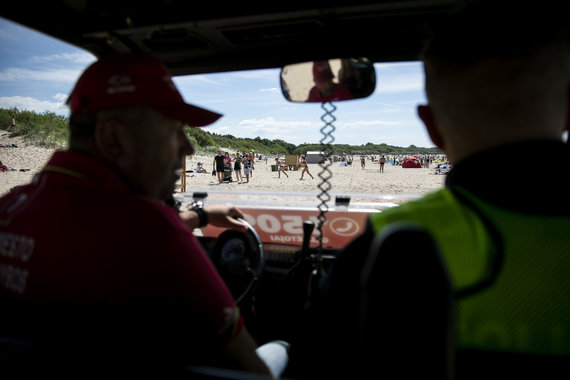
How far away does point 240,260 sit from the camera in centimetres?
254

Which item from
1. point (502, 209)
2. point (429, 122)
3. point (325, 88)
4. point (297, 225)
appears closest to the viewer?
point (502, 209)

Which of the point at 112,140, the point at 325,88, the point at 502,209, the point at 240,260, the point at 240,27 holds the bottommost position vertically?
the point at 240,260

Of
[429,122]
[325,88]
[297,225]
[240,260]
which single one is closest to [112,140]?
[429,122]

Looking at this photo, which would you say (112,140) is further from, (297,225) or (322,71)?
(297,225)

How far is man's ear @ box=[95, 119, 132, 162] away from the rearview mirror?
103cm

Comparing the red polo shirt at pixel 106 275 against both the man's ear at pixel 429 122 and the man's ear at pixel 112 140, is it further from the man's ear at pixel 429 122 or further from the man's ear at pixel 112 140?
the man's ear at pixel 429 122

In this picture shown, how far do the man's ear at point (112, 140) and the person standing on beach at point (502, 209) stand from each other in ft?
3.23

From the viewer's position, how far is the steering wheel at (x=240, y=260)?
2461 millimetres

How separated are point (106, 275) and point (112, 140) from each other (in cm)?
56

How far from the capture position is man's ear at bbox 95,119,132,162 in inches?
54.0

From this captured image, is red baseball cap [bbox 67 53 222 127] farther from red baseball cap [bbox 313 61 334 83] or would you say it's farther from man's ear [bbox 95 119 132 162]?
red baseball cap [bbox 313 61 334 83]

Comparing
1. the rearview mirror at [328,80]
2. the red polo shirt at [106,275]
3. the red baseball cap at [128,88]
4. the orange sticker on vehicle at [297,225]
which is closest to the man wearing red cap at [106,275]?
the red polo shirt at [106,275]

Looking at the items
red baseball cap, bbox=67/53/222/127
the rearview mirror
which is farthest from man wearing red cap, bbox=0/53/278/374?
the rearview mirror

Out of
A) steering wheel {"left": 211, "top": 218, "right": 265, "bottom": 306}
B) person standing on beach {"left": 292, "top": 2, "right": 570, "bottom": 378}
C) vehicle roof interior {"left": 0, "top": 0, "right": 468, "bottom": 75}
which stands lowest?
steering wheel {"left": 211, "top": 218, "right": 265, "bottom": 306}
